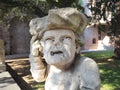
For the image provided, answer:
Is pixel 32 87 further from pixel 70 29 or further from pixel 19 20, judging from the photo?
pixel 19 20

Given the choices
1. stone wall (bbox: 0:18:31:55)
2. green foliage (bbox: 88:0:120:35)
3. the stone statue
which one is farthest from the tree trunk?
the stone statue

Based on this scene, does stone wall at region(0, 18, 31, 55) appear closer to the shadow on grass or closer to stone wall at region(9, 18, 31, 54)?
stone wall at region(9, 18, 31, 54)

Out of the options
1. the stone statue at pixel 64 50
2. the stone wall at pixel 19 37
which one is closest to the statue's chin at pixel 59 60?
the stone statue at pixel 64 50

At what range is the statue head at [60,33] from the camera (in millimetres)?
2297

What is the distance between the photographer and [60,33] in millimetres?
2379

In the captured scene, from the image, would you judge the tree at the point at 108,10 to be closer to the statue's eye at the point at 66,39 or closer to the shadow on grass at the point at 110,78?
the shadow on grass at the point at 110,78

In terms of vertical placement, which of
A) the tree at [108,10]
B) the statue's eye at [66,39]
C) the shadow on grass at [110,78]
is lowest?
the shadow on grass at [110,78]

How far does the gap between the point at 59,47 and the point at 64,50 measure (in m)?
0.05

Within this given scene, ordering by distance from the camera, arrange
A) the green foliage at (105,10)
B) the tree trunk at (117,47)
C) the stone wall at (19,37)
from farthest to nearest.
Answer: the stone wall at (19,37), the tree trunk at (117,47), the green foliage at (105,10)

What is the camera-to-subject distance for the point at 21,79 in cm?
1064

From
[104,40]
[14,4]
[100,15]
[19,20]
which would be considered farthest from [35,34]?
[104,40]

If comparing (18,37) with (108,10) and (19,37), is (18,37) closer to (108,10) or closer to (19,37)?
(19,37)

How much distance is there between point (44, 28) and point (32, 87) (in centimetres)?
689

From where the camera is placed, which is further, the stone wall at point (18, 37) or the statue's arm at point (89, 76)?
the stone wall at point (18, 37)
